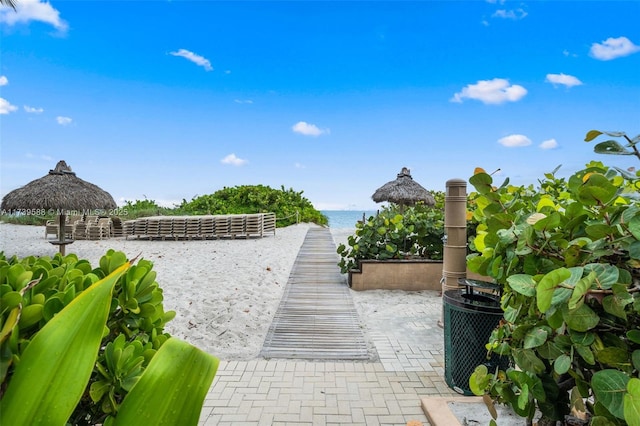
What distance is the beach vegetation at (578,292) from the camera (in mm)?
886

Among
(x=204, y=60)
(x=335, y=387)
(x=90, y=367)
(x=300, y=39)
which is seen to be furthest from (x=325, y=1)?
(x=204, y=60)

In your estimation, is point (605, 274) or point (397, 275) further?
point (397, 275)

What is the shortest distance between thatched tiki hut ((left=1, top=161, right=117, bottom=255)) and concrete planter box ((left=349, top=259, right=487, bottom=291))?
960 cm

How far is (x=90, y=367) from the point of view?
55 cm

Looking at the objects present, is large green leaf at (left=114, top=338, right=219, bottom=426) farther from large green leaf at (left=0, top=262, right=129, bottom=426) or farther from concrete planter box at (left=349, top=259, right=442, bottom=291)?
concrete planter box at (left=349, top=259, right=442, bottom=291)

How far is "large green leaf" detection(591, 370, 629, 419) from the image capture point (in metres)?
0.83

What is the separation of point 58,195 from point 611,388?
46.1ft

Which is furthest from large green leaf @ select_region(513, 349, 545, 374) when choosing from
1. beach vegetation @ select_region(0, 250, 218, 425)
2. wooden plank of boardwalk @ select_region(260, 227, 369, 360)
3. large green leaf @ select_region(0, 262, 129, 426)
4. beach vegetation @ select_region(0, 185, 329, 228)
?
beach vegetation @ select_region(0, 185, 329, 228)

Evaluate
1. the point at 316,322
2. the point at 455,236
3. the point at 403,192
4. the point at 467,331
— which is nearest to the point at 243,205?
the point at 403,192

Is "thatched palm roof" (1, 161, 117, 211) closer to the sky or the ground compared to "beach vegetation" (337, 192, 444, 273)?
closer to the sky

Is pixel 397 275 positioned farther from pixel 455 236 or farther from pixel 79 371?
pixel 79 371

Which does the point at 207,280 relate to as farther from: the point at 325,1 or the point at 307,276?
the point at 325,1

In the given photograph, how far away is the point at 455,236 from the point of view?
3963mm

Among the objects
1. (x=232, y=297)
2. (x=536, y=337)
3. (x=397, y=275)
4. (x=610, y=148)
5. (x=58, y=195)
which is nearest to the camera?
(x=610, y=148)
